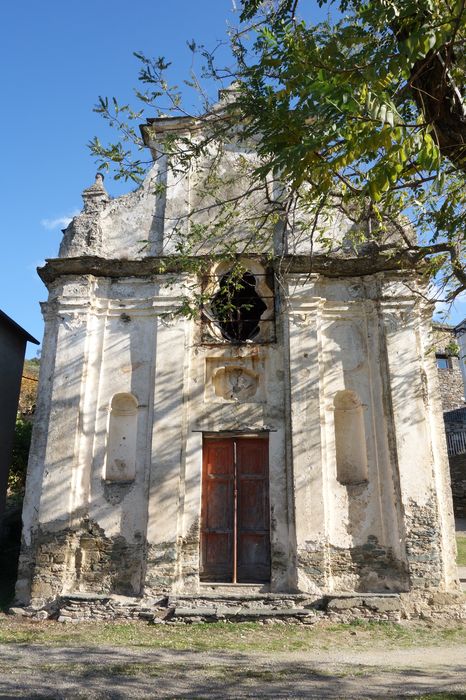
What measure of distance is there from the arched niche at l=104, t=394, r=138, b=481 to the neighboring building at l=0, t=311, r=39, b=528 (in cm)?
384

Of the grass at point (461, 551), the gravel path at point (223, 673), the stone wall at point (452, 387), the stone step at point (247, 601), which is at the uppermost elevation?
the stone wall at point (452, 387)

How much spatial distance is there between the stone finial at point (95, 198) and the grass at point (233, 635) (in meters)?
7.14

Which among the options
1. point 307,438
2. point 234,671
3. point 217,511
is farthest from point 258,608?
point 307,438

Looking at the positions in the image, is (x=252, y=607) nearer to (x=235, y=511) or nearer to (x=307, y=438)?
(x=235, y=511)

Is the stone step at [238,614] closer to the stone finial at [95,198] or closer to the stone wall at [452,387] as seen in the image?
the stone finial at [95,198]

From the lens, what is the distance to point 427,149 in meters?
3.95

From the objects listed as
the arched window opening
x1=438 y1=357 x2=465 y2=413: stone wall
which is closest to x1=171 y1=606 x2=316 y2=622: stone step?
the arched window opening

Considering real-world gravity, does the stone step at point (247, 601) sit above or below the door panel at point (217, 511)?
below

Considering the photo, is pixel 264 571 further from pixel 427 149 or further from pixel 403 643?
pixel 427 149

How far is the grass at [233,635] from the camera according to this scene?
280 inches

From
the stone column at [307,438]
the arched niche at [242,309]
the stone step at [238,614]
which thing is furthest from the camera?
the arched niche at [242,309]

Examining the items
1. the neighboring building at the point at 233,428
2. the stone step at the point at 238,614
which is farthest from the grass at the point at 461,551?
the stone step at the point at 238,614

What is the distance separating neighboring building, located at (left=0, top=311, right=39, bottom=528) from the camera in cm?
1247

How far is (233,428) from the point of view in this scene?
372 inches
